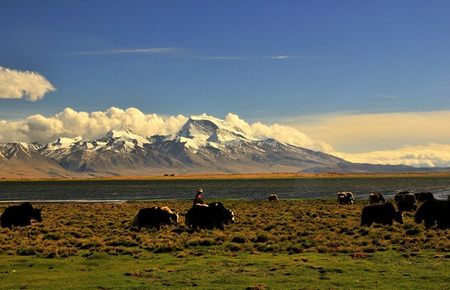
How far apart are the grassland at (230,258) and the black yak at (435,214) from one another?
627 millimetres

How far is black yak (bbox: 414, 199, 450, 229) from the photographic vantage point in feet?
94.6

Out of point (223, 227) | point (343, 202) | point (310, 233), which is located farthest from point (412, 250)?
point (343, 202)

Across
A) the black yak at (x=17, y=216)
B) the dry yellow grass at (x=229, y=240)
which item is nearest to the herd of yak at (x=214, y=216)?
the black yak at (x=17, y=216)

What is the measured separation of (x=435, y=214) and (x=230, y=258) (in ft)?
44.2

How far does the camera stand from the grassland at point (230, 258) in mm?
17391

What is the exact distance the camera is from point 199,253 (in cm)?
2319

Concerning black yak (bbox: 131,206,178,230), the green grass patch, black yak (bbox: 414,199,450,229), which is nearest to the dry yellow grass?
black yak (bbox: 414,199,450,229)

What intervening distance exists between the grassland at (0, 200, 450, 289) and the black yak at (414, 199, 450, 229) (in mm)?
627

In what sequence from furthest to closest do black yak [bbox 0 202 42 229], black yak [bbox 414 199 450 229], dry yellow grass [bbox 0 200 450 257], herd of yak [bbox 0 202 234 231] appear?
1. black yak [bbox 0 202 42 229]
2. herd of yak [bbox 0 202 234 231]
3. black yak [bbox 414 199 450 229]
4. dry yellow grass [bbox 0 200 450 257]

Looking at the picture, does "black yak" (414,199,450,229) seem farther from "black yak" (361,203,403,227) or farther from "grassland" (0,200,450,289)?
"black yak" (361,203,403,227)

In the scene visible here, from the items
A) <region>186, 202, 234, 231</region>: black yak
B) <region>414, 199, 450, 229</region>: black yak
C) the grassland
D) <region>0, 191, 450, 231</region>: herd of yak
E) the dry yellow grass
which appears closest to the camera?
the grassland

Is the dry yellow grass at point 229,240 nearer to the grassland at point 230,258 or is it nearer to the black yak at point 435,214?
the grassland at point 230,258

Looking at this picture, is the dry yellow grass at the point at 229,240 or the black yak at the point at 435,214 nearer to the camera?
the dry yellow grass at the point at 229,240

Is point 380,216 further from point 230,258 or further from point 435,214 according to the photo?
point 230,258
